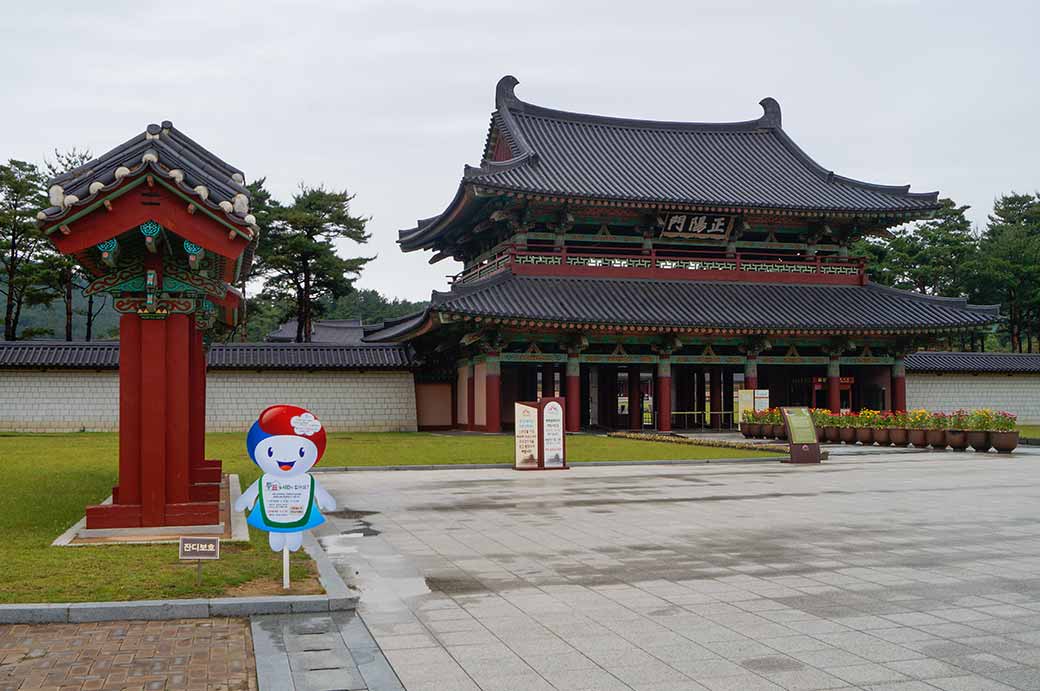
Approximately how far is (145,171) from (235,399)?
26.9m

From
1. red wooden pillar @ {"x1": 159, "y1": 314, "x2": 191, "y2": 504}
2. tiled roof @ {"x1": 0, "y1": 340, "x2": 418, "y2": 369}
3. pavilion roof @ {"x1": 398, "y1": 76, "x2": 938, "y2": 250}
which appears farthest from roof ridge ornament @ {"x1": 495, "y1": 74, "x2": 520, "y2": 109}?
red wooden pillar @ {"x1": 159, "y1": 314, "x2": 191, "y2": 504}

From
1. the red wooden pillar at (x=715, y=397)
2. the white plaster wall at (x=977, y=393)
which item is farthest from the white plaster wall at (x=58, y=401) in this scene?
the white plaster wall at (x=977, y=393)

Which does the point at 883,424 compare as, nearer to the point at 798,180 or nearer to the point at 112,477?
the point at 798,180

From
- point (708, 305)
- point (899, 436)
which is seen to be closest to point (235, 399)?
point (708, 305)

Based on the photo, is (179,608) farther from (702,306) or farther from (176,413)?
(702,306)

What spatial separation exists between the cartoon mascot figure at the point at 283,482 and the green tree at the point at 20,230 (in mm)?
38904

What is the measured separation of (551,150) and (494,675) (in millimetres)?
34862

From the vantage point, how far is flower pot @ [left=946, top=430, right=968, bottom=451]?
26.3 m

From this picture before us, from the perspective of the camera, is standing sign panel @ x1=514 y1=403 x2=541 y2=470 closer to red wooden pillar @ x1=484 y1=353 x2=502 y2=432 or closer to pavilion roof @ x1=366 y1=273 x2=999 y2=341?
pavilion roof @ x1=366 y1=273 x2=999 y2=341

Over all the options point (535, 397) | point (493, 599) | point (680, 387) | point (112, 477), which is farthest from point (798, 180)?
point (493, 599)

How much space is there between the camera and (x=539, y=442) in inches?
809

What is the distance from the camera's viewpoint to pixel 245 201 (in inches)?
429

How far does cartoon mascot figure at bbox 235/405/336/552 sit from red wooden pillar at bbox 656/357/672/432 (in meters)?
27.0

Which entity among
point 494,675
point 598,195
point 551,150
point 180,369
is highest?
point 551,150
